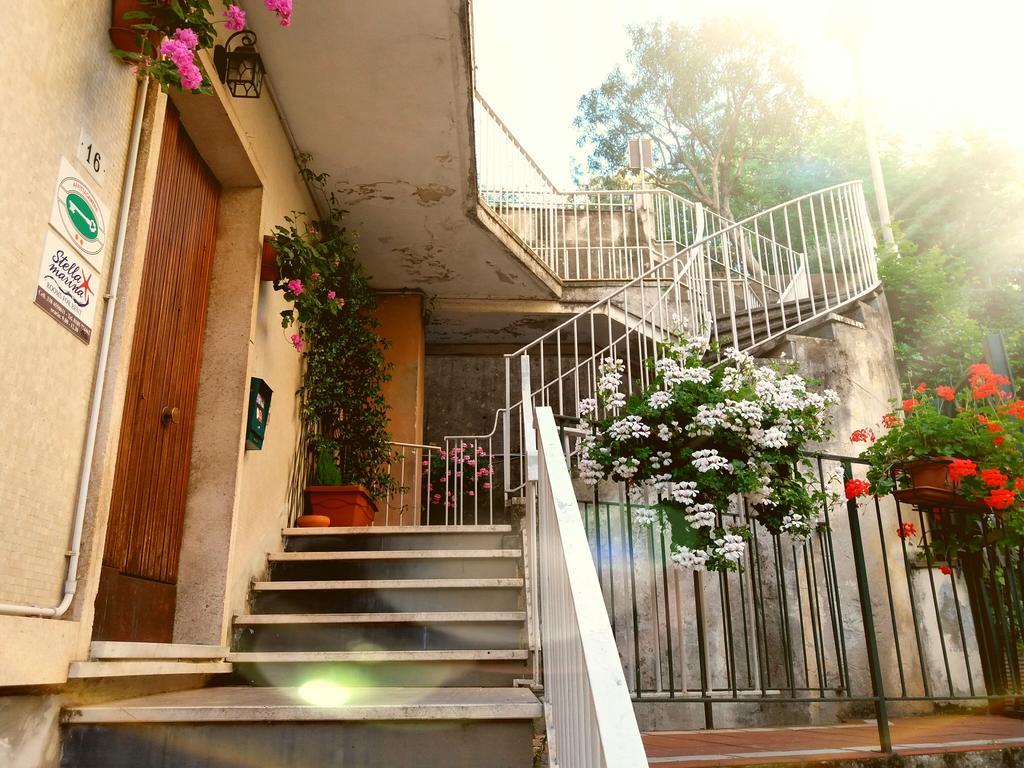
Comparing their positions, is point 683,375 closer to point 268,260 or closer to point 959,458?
point 959,458

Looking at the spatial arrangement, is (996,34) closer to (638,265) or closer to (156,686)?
(638,265)

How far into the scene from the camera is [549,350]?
8.31m

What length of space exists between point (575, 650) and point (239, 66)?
3.22 meters

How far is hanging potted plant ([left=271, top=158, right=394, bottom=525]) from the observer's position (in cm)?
406

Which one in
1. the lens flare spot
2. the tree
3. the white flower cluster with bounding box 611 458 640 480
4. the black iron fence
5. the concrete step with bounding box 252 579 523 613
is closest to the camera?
the lens flare spot

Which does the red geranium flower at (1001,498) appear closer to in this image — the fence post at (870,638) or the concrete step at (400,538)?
the fence post at (870,638)

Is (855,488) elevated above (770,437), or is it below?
below

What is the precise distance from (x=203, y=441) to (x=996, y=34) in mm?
17752

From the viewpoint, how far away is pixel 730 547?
3.81 metres

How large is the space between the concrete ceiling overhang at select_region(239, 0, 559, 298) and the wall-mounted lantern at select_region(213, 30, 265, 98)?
388 millimetres

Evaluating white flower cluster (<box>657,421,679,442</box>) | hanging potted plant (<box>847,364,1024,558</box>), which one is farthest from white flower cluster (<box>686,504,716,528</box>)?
hanging potted plant (<box>847,364,1024,558</box>)

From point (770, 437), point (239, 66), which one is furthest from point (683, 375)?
point (239, 66)

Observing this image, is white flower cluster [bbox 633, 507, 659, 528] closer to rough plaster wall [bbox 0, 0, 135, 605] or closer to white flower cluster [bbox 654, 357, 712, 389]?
white flower cluster [bbox 654, 357, 712, 389]

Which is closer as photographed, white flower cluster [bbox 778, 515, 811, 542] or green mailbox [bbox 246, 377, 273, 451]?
green mailbox [bbox 246, 377, 273, 451]
